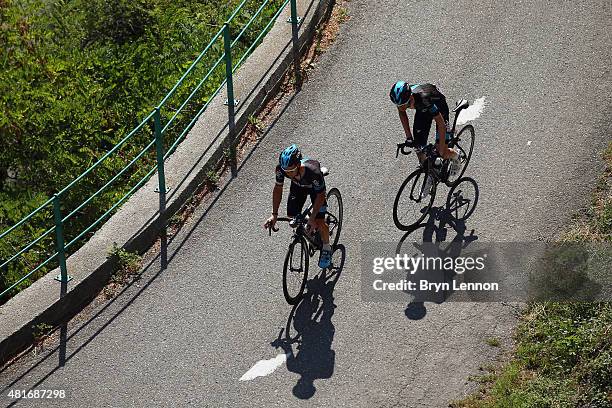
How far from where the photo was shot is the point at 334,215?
38.9 feet

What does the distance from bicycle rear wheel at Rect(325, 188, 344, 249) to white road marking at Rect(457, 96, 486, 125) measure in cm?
259

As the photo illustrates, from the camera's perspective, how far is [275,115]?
13766 mm

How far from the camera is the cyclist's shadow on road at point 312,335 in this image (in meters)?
10.3

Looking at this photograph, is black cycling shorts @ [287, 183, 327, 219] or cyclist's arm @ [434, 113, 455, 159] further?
cyclist's arm @ [434, 113, 455, 159]

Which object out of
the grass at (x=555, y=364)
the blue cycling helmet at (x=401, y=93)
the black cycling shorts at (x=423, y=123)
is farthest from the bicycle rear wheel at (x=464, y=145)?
the grass at (x=555, y=364)

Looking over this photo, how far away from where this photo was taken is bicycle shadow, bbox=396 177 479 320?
11.1m

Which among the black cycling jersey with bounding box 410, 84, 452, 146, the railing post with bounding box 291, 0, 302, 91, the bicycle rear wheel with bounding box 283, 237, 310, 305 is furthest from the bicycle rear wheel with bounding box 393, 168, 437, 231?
the railing post with bounding box 291, 0, 302, 91

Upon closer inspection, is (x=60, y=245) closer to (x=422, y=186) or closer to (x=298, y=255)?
(x=298, y=255)

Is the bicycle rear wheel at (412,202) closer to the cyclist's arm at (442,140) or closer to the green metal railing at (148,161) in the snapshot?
the cyclist's arm at (442,140)

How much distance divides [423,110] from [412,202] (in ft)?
4.34

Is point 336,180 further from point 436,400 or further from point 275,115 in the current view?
point 436,400

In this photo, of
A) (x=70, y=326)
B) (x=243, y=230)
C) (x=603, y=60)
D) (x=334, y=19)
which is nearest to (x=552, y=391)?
(x=243, y=230)

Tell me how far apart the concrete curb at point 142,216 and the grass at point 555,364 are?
4642 millimetres

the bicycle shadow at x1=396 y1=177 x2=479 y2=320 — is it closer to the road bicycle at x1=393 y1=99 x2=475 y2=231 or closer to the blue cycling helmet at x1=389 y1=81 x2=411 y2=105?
the road bicycle at x1=393 y1=99 x2=475 y2=231
